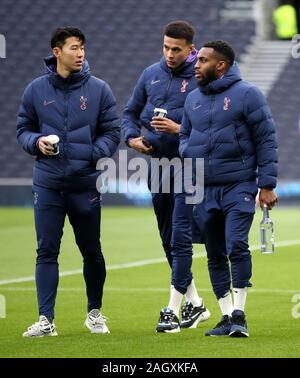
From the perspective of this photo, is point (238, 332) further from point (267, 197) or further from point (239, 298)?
point (267, 197)

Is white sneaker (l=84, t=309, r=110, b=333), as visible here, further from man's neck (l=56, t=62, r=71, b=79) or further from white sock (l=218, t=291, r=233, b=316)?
man's neck (l=56, t=62, r=71, b=79)

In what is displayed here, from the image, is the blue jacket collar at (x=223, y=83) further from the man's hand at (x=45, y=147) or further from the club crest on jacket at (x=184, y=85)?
the man's hand at (x=45, y=147)

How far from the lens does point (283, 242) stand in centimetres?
1975

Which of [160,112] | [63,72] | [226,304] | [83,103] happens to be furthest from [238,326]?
[63,72]

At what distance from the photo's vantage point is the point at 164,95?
396 inches

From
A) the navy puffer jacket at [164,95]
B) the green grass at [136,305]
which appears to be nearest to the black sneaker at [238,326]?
the green grass at [136,305]

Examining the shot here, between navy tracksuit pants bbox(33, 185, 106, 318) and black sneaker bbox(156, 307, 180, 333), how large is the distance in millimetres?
536

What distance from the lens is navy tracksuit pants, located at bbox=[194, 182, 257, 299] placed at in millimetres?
9125

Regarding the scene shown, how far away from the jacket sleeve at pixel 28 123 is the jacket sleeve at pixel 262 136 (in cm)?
160

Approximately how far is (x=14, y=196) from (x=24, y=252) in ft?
39.7

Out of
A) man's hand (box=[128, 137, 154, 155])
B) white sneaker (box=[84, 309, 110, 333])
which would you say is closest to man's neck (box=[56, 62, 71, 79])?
man's hand (box=[128, 137, 154, 155])

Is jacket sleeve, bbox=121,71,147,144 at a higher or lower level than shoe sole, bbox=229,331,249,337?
higher
